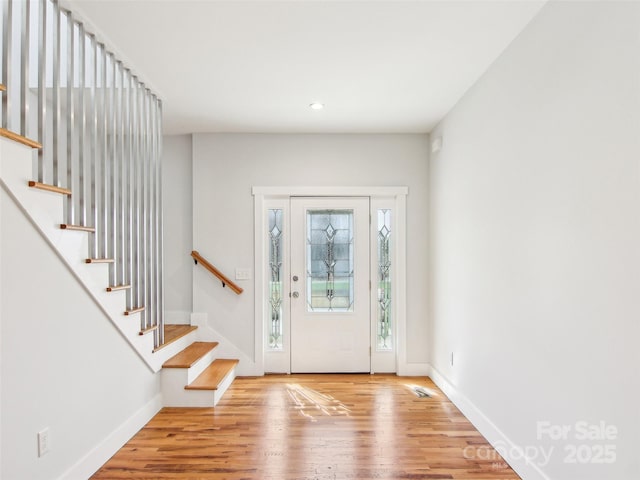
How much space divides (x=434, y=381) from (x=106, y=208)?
3.31 metres

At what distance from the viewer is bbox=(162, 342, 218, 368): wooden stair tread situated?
10.9 feet

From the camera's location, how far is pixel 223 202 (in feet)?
14.0

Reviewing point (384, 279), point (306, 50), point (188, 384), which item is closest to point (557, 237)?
point (306, 50)

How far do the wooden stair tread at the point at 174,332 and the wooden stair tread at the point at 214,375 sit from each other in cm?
40

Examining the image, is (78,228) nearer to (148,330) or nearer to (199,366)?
(148,330)

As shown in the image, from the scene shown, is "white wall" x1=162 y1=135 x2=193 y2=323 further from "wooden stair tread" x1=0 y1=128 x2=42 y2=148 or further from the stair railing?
"wooden stair tread" x1=0 y1=128 x2=42 y2=148

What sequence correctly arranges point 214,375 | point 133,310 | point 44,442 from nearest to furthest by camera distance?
point 44,442 → point 133,310 → point 214,375

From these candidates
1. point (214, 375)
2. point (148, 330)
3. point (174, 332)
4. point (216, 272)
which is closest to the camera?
point (148, 330)

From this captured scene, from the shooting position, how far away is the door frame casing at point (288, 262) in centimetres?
423

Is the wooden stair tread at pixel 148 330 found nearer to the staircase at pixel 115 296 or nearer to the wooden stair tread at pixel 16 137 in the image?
the staircase at pixel 115 296

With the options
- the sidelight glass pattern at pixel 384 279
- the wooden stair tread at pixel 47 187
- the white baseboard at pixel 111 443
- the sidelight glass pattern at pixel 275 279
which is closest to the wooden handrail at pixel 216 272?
the sidelight glass pattern at pixel 275 279

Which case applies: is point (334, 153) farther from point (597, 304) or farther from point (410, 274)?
point (597, 304)

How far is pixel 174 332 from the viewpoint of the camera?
3861 millimetres

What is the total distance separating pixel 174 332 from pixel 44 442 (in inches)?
76.5
